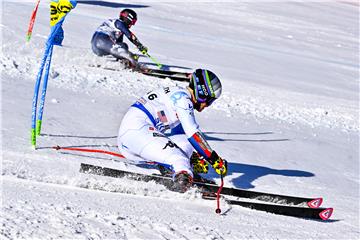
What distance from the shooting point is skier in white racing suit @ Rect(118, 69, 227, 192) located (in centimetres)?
580

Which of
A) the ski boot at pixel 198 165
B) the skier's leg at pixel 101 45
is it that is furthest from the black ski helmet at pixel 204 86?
the skier's leg at pixel 101 45

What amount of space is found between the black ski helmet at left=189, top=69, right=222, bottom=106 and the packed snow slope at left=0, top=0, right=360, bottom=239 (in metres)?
1.03

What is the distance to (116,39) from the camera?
13516mm

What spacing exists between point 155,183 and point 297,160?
148 inches

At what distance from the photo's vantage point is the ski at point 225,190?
5984mm

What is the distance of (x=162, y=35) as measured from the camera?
1989 cm

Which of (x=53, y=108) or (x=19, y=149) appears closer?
(x=19, y=149)

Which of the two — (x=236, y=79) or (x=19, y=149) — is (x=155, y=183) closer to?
(x=19, y=149)

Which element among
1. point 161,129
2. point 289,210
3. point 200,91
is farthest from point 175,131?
point 289,210

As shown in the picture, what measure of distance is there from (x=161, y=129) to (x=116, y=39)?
7546mm

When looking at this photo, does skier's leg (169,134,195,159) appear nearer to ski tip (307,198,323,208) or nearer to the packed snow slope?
the packed snow slope

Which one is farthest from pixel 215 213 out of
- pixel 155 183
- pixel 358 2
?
pixel 358 2

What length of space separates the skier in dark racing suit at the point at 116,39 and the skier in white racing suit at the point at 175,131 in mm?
6674

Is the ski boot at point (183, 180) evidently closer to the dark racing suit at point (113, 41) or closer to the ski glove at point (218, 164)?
the ski glove at point (218, 164)
